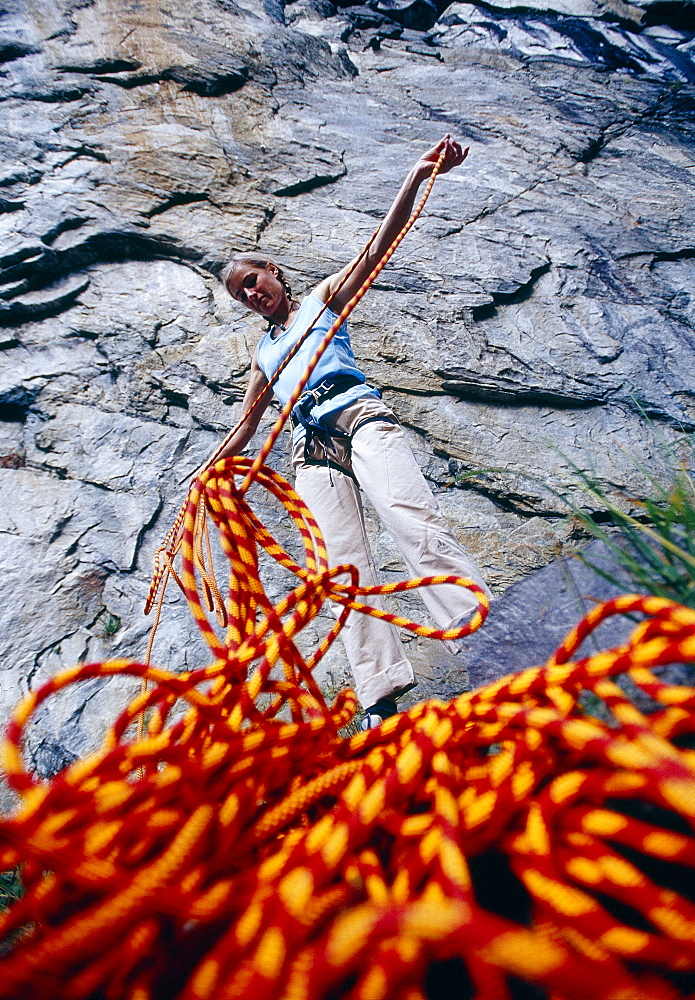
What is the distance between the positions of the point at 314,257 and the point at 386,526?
2429 millimetres

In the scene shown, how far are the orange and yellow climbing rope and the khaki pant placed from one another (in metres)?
0.57

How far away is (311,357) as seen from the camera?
1514 mm

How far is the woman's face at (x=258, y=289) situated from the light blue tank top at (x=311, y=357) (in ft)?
0.28

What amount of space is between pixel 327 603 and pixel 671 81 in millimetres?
4813

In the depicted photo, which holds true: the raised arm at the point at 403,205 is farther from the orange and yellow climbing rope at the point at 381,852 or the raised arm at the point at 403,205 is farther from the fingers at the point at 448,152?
the orange and yellow climbing rope at the point at 381,852

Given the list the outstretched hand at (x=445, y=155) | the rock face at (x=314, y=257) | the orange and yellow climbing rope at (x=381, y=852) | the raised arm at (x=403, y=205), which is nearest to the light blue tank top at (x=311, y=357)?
the raised arm at (x=403, y=205)

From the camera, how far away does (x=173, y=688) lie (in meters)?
0.67

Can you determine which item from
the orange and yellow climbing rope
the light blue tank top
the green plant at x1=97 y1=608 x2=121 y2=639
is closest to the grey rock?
the orange and yellow climbing rope

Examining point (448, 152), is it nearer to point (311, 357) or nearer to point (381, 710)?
point (311, 357)

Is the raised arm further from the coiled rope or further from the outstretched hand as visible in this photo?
the coiled rope

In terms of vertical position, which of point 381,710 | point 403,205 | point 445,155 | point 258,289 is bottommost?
point 381,710

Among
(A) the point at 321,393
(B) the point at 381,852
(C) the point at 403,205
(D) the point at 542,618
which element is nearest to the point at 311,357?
(A) the point at 321,393

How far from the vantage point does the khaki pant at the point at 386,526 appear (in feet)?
4.33

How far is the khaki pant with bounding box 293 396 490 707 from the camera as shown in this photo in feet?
4.33
